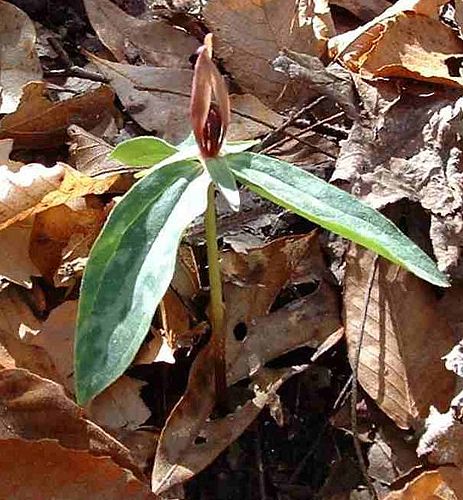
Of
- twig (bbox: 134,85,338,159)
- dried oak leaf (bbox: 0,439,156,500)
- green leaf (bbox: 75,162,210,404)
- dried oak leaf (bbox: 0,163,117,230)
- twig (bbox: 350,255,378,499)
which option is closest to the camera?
green leaf (bbox: 75,162,210,404)

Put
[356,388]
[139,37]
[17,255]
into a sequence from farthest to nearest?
[139,37]
[17,255]
[356,388]

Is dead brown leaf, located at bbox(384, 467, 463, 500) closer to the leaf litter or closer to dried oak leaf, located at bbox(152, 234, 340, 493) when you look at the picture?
the leaf litter

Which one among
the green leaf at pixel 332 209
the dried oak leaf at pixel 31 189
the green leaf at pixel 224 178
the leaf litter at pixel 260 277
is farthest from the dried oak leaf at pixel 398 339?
the dried oak leaf at pixel 31 189

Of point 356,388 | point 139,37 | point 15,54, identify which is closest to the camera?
point 356,388

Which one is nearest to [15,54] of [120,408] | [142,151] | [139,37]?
[139,37]

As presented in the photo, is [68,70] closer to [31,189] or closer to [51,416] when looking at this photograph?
[31,189]

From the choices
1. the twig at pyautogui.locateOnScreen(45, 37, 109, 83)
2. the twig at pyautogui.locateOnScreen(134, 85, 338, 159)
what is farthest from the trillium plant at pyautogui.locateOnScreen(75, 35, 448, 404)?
the twig at pyautogui.locateOnScreen(45, 37, 109, 83)
